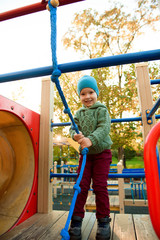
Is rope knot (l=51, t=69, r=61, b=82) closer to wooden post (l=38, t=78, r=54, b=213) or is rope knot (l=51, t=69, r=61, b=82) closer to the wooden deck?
the wooden deck

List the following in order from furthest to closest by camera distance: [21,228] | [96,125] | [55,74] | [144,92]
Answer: [144,92] → [96,125] → [21,228] → [55,74]

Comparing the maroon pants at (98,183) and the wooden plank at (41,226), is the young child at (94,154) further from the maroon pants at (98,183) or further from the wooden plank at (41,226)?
the wooden plank at (41,226)

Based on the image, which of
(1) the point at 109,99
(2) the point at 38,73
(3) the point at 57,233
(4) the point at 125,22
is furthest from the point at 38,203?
(4) the point at 125,22

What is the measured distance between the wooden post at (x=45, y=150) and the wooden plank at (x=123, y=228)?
0.54 m

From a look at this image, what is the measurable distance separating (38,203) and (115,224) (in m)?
0.61

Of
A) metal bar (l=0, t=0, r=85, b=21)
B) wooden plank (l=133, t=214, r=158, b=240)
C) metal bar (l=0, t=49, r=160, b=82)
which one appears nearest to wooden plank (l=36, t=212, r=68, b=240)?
wooden plank (l=133, t=214, r=158, b=240)

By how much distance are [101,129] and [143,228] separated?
64 centimetres

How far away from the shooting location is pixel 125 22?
763 centimetres

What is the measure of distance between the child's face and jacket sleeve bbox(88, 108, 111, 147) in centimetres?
11

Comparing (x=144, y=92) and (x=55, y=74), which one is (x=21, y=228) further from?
(x=144, y=92)

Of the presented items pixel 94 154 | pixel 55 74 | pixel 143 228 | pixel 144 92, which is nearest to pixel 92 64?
pixel 55 74

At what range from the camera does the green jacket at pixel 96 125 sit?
3.63 ft

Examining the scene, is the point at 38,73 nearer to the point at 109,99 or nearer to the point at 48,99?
the point at 48,99

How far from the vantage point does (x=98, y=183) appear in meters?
1.10
